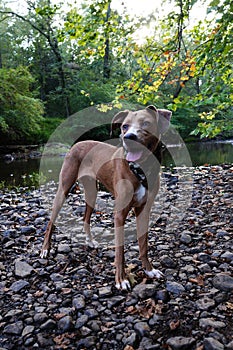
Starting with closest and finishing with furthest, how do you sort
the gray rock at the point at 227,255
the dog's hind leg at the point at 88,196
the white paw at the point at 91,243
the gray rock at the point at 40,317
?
the gray rock at the point at 40,317 → the gray rock at the point at 227,255 → the white paw at the point at 91,243 → the dog's hind leg at the point at 88,196

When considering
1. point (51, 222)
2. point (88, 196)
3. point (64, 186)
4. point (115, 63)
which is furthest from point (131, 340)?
point (115, 63)

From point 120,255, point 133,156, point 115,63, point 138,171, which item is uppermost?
point 115,63

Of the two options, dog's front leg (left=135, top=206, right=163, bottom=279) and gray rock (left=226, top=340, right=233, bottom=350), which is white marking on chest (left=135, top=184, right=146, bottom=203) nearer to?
dog's front leg (left=135, top=206, right=163, bottom=279)

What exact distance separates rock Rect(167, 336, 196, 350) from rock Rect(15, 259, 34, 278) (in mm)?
1840

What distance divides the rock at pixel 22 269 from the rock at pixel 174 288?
5.20ft

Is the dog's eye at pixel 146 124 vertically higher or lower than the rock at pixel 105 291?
higher

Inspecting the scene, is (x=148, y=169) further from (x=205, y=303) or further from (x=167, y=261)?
(x=205, y=303)

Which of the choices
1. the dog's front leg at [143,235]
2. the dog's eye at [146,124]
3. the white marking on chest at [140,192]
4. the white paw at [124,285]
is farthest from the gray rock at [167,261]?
the dog's eye at [146,124]

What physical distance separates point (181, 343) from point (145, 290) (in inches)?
30.9

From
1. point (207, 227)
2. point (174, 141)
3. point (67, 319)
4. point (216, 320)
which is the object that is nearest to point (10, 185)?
point (207, 227)

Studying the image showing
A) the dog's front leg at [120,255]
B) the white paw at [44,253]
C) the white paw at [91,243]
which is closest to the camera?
the dog's front leg at [120,255]

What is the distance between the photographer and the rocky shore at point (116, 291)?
2256 millimetres

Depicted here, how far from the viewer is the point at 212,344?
2.07 m

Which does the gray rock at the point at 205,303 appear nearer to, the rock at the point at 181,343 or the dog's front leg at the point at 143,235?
the rock at the point at 181,343
